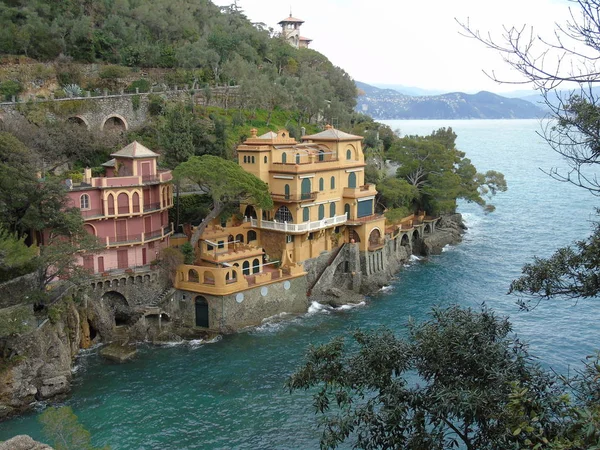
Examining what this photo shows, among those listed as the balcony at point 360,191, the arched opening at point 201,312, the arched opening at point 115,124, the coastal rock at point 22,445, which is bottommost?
the arched opening at point 201,312

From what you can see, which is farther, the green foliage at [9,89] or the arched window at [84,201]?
the green foliage at [9,89]

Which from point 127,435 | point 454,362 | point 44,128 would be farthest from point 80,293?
point 454,362

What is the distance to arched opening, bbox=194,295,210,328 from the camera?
118 feet

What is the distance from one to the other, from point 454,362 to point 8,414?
778 inches

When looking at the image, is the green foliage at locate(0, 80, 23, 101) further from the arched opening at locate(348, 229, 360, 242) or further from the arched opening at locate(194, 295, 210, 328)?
the arched opening at locate(348, 229, 360, 242)

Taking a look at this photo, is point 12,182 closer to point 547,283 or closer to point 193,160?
point 193,160

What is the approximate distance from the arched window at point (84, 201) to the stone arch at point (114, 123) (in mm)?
16863

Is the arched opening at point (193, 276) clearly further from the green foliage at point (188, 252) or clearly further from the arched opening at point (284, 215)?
the arched opening at point (284, 215)

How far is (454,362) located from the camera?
14625 mm

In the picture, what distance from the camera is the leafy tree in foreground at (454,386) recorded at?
11.8 m

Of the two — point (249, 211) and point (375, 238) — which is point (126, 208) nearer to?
point (249, 211)

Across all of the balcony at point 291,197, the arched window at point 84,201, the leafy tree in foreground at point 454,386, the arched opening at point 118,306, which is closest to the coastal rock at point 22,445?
the leafy tree in foreground at point 454,386

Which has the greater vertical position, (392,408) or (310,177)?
(310,177)

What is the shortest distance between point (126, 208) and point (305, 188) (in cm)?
1230
